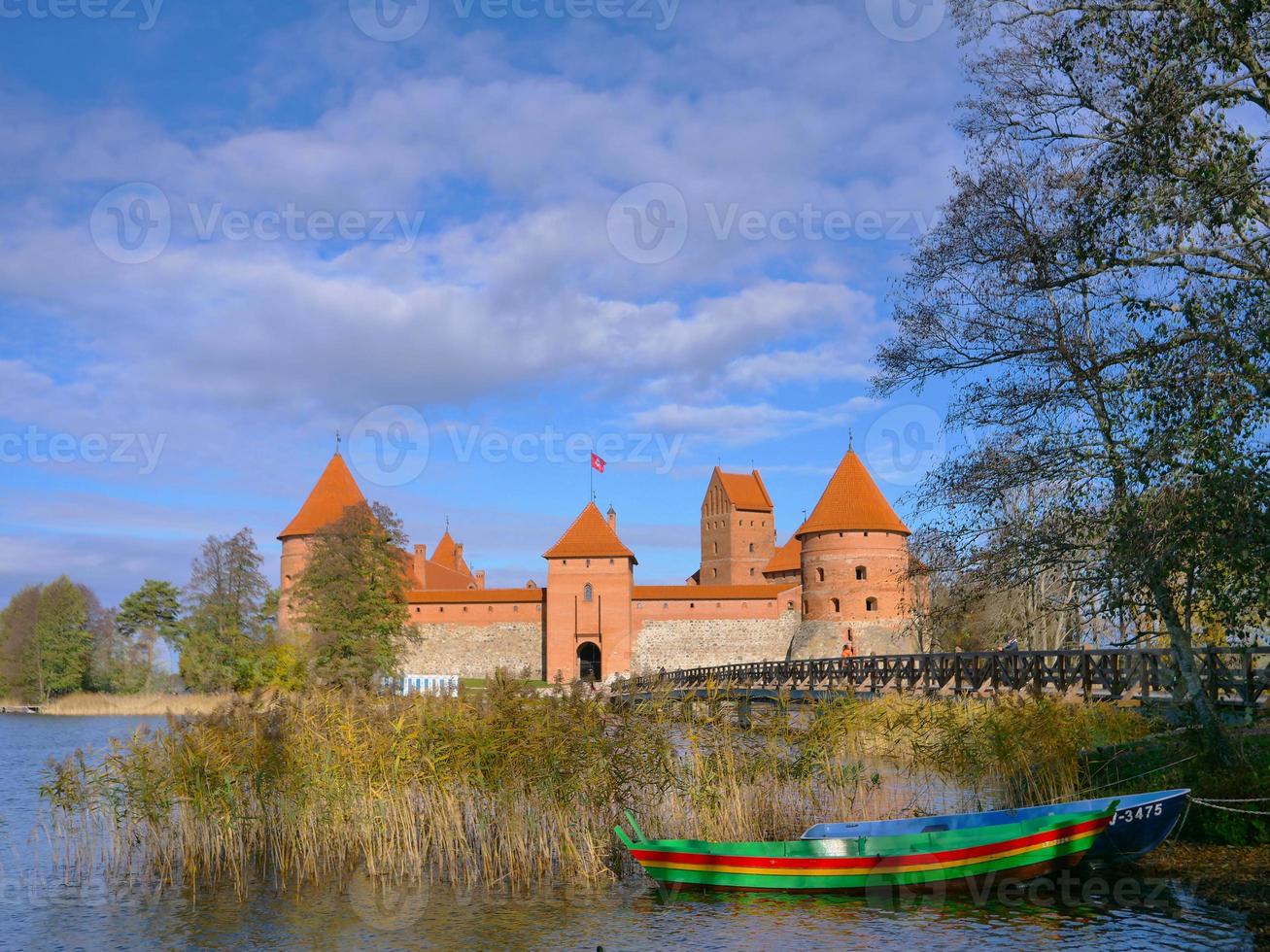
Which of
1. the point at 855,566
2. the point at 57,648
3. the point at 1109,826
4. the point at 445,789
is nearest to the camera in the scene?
the point at 1109,826

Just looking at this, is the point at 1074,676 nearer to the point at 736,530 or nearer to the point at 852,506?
the point at 852,506

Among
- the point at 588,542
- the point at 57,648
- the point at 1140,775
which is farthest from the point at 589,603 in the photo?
the point at 1140,775

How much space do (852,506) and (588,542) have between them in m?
11.4

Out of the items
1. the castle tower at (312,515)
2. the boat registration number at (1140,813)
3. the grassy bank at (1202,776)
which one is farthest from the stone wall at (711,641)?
the boat registration number at (1140,813)

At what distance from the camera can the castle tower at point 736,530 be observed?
73.6 metres

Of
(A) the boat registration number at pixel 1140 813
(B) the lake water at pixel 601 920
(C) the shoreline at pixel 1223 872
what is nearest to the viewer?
(B) the lake water at pixel 601 920

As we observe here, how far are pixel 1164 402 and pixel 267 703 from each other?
9907 millimetres

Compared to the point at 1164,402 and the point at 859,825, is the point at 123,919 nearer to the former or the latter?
the point at 859,825

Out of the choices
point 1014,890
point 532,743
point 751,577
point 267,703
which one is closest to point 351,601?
point 267,703

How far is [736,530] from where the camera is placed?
2904 inches

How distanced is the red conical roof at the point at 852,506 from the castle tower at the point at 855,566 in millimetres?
40

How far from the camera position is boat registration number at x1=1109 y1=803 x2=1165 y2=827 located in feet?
30.6

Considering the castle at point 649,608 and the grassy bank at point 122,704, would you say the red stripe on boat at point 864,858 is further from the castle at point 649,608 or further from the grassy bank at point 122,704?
the castle at point 649,608

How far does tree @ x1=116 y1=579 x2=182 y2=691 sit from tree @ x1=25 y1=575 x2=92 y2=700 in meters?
2.30
